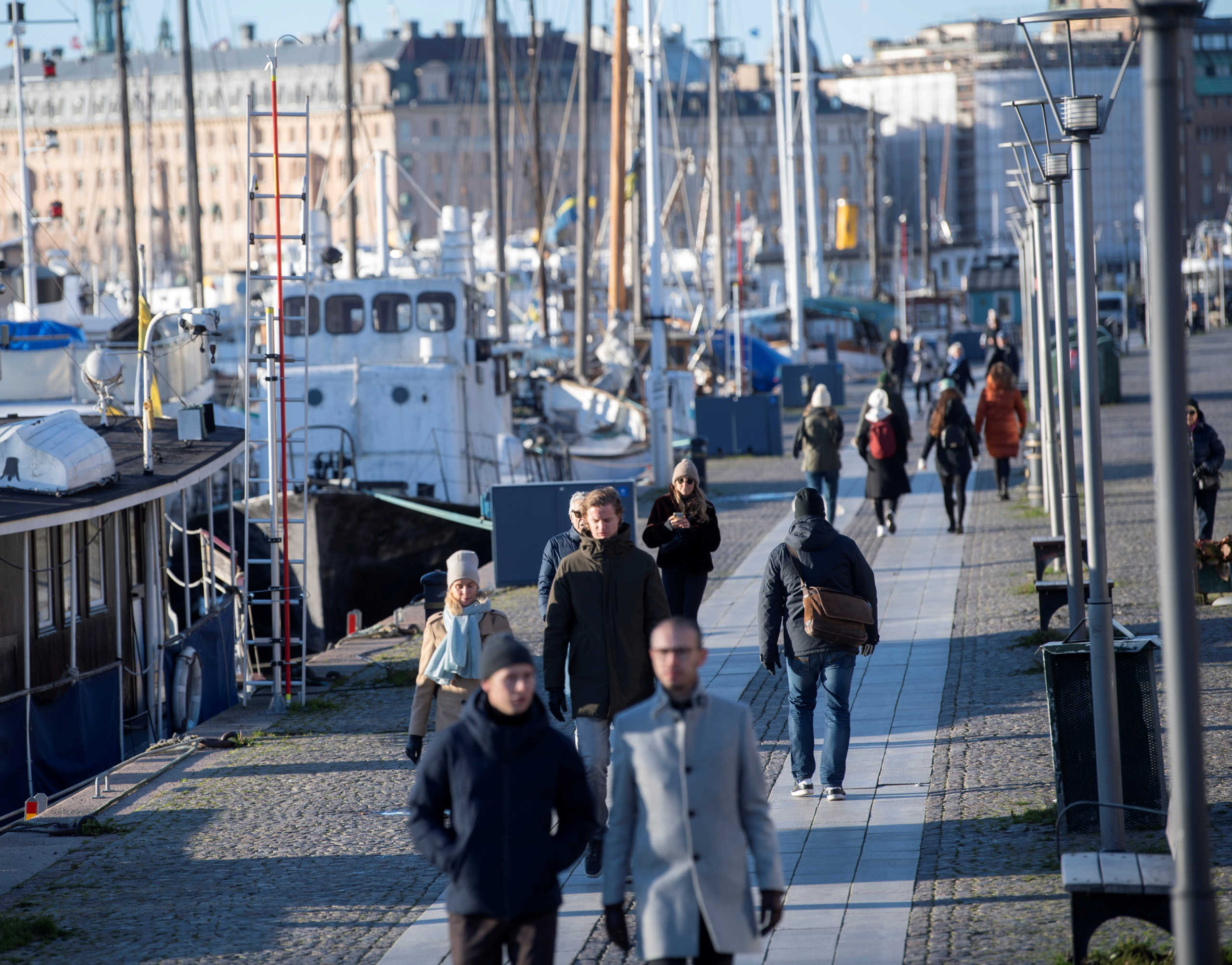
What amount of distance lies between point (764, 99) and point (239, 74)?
39225mm

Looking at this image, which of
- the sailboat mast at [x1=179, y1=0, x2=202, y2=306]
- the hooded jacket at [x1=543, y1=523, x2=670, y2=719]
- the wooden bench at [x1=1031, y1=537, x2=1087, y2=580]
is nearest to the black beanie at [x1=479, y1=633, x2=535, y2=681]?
the hooded jacket at [x1=543, y1=523, x2=670, y2=719]

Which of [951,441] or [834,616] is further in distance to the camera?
[951,441]

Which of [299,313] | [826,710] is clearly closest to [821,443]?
[299,313]

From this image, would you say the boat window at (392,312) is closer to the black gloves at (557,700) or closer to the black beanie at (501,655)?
the black gloves at (557,700)

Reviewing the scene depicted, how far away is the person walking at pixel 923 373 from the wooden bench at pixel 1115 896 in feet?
111

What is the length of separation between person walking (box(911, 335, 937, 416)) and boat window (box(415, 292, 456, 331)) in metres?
17.0

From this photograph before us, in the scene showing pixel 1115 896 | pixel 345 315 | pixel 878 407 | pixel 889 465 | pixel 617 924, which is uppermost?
pixel 345 315

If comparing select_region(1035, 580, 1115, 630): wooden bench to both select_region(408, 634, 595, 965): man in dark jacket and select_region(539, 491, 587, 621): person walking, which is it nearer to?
select_region(539, 491, 587, 621): person walking

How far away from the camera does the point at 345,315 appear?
25812 mm

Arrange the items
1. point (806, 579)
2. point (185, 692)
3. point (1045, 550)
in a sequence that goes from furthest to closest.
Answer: point (1045, 550) < point (185, 692) < point (806, 579)

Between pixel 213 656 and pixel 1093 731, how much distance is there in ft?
31.8

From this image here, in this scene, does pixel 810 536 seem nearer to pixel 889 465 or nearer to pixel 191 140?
pixel 889 465

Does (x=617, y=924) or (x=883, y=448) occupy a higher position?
(x=883, y=448)

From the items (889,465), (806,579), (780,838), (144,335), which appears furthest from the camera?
(889,465)
